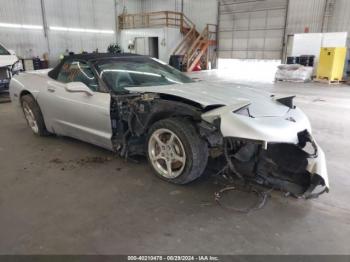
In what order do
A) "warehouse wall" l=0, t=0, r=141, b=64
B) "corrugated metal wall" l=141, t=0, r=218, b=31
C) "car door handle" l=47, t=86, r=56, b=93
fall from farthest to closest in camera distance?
1. "corrugated metal wall" l=141, t=0, r=218, b=31
2. "warehouse wall" l=0, t=0, r=141, b=64
3. "car door handle" l=47, t=86, r=56, b=93

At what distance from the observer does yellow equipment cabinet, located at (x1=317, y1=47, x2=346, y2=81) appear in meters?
11.0

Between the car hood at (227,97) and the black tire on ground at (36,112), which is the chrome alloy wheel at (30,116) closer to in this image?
the black tire on ground at (36,112)

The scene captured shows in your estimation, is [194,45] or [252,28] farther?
[194,45]

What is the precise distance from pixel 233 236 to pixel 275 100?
1.54 m

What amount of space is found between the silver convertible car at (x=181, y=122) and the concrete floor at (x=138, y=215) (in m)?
0.20

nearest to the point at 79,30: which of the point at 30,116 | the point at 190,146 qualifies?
the point at 30,116

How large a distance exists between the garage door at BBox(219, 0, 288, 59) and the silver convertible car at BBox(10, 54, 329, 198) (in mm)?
13876

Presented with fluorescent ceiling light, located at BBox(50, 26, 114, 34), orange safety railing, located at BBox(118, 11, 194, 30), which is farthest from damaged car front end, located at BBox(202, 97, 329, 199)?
fluorescent ceiling light, located at BBox(50, 26, 114, 34)

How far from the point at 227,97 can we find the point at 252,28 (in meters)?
15.5

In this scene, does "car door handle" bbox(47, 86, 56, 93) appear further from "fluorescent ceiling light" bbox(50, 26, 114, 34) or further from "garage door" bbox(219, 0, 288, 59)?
"fluorescent ceiling light" bbox(50, 26, 114, 34)

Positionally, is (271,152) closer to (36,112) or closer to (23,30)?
(36,112)

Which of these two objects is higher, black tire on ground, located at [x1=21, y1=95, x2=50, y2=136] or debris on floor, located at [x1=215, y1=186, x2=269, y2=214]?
black tire on ground, located at [x1=21, y1=95, x2=50, y2=136]

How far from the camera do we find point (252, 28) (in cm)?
1661

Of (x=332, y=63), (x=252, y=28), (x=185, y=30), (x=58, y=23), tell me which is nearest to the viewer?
(x=332, y=63)
